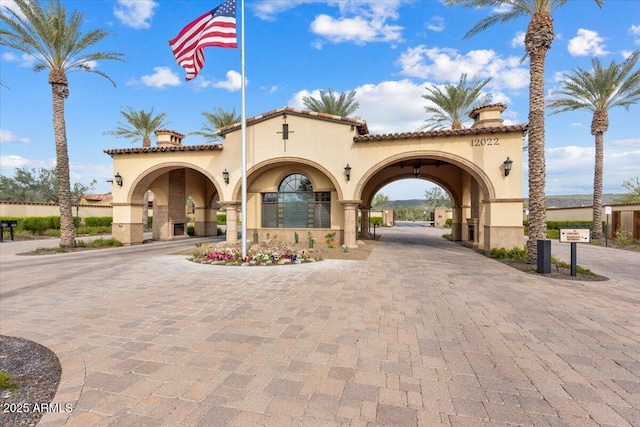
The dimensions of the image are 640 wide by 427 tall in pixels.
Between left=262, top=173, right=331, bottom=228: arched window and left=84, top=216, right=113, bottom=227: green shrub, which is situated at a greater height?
left=262, top=173, right=331, bottom=228: arched window

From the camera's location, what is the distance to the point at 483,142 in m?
12.7

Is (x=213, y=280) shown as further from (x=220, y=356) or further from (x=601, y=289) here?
(x=601, y=289)

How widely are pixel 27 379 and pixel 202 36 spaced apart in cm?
1025

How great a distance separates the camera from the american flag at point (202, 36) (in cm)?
988

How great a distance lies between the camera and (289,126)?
14836mm

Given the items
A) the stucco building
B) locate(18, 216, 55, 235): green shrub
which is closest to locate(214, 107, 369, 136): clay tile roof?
the stucco building

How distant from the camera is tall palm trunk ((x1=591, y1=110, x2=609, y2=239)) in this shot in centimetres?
1989

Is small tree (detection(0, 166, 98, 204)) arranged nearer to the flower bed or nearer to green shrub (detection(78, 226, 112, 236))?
green shrub (detection(78, 226, 112, 236))

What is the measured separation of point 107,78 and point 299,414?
19.9m

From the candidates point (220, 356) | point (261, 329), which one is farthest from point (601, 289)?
point (220, 356)

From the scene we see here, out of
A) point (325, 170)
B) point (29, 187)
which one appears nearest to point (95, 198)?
point (29, 187)

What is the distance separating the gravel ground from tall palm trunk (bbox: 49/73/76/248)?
535 inches

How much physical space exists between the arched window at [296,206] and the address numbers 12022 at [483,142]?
24.2ft

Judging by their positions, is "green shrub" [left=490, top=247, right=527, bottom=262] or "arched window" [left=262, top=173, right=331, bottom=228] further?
"arched window" [left=262, top=173, right=331, bottom=228]
